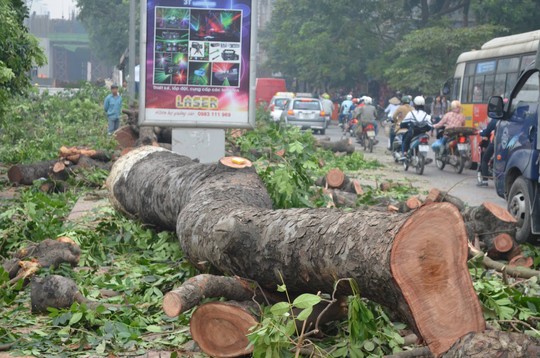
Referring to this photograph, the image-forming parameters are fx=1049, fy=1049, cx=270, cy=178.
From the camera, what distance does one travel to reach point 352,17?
58250 mm

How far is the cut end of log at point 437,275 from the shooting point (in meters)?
5.00

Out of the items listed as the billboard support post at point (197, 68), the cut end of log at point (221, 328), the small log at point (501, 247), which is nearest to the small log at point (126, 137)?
the billboard support post at point (197, 68)

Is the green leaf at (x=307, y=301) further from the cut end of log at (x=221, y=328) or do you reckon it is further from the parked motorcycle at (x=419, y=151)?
the parked motorcycle at (x=419, y=151)

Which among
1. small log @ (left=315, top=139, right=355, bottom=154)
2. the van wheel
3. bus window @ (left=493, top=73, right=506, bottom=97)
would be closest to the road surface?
small log @ (left=315, top=139, right=355, bottom=154)

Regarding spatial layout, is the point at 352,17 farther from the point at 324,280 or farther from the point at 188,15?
the point at 324,280

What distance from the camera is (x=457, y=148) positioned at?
2214 cm

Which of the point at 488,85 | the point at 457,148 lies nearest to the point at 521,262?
the point at 457,148

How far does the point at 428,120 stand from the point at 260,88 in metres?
42.5

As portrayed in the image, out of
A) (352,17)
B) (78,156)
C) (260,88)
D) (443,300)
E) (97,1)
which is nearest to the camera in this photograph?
(443,300)

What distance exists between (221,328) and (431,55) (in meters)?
41.8

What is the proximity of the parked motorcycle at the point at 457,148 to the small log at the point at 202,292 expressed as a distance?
16.0m

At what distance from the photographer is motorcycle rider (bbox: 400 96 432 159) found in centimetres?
2166

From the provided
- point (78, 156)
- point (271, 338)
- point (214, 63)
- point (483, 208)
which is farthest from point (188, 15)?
point (271, 338)

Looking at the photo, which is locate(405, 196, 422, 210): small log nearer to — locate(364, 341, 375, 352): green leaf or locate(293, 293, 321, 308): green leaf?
locate(364, 341, 375, 352): green leaf
